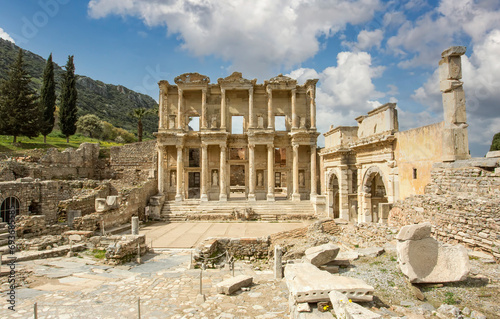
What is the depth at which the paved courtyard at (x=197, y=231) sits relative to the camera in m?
14.7

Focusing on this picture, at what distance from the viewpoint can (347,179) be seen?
18.8 m

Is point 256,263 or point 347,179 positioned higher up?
point 347,179

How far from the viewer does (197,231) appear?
57.9ft

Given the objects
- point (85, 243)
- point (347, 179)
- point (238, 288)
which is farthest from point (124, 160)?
point (238, 288)

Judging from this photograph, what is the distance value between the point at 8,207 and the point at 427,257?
20.1 metres

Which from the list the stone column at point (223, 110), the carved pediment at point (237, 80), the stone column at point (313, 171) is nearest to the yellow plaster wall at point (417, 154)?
the stone column at point (313, 171)

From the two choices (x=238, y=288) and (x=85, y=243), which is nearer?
(x=238, y=288)

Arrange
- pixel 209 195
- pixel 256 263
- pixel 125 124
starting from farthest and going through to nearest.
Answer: pixel 125 124 → pixel 209 195 → pixel 256 263

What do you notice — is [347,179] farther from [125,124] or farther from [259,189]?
[125,124]

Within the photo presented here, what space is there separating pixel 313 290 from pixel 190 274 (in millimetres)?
5408

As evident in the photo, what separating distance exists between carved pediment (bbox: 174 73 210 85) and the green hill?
45155mm

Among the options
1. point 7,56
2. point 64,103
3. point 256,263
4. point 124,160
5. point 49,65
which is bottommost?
point 256,263

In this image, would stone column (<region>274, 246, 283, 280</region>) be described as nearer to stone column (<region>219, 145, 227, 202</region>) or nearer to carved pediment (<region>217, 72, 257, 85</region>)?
stone column (<region>219, 145, 227, 202</region>)

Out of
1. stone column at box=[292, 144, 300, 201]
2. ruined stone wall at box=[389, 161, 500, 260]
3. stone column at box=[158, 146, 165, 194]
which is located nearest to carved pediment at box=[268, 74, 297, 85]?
stone column at box=[292, 144, 300, 201]
